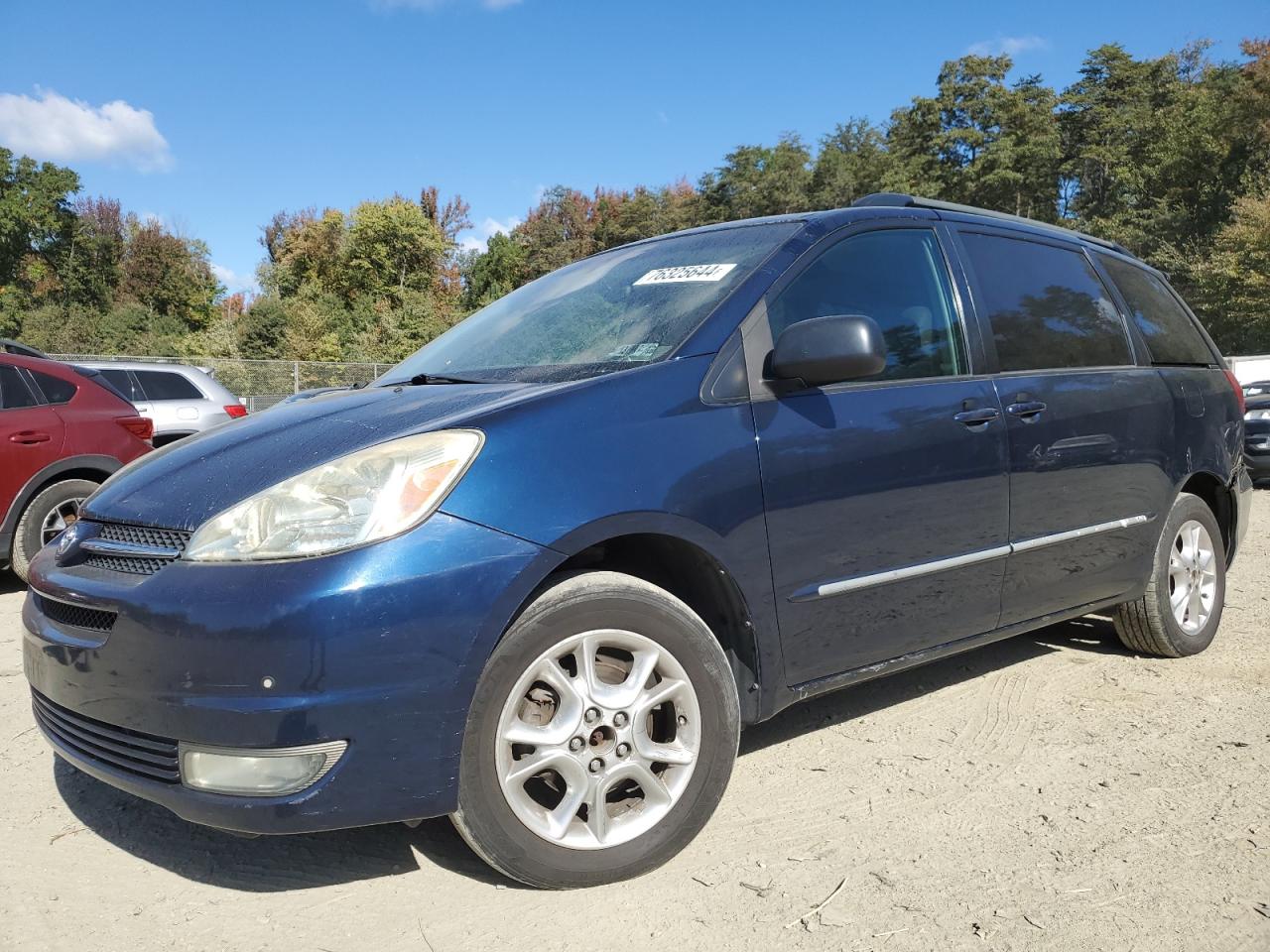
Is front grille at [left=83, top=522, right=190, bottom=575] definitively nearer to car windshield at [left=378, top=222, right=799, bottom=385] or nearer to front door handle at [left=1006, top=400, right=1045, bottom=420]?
car windshield at [left=378, top=222, right=799, bottom=385]

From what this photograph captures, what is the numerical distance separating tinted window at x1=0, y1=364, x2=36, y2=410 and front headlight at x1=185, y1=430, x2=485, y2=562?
5160mm

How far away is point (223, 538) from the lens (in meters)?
2.14

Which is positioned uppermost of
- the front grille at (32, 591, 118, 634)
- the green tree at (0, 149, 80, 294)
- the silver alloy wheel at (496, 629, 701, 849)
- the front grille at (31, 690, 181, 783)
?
the green tree at (0, 149, 80, 294)

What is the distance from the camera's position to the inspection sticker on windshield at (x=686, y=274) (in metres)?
2.98

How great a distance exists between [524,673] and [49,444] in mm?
5465

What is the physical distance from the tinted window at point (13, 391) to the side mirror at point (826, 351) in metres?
5.71

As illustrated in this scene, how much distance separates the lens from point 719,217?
A: 66.1 metres

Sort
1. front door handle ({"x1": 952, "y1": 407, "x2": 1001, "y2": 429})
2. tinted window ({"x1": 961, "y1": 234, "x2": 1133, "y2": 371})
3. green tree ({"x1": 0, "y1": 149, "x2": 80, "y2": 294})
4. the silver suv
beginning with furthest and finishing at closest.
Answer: green tree ({"x1": 0, "y1": 149, "x2": 80, "y2": 294}) → the silver suv → tinted window ({"x1": 961, "y1": 234, "x2": 1133, "y2": 371}) → front door handle ({"x1": 952, "y1": 407, "x2": 1001, "y2": 429})

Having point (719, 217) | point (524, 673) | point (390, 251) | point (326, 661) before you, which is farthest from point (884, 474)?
point (719, 217)

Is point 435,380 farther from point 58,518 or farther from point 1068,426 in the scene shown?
point 58,518

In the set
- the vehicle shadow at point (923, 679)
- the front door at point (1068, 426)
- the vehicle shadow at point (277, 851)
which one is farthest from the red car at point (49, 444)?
the front door at point (1068, 426)

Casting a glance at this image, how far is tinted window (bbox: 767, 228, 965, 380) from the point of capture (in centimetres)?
299

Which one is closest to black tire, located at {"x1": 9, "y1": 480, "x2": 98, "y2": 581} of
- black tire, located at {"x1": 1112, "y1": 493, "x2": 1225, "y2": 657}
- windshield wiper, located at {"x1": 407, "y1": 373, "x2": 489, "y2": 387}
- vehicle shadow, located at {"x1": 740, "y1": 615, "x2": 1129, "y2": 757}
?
windshield wiper, located at {"x1": 407, "y1": 373, "x2": 489, "y2": 387}

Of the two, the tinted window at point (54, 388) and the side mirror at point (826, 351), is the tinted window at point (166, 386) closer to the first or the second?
the tinted window at point (54, 388)
